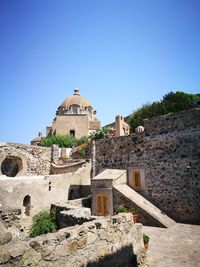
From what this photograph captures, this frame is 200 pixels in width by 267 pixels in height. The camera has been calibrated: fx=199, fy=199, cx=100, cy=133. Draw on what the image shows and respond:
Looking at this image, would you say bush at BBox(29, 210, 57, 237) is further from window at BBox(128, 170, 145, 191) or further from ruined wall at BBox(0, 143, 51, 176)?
window at BBox(128, 170, 145, 191)

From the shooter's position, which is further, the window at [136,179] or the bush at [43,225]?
the window at [136,179]

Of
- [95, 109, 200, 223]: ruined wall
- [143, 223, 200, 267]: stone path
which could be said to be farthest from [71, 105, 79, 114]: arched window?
[143, 223, 200, 267]: stone path

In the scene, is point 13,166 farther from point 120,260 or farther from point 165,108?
point 165,108

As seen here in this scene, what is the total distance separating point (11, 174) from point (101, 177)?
325 inches

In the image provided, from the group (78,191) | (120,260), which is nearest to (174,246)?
(120,260)

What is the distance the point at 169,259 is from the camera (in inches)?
284

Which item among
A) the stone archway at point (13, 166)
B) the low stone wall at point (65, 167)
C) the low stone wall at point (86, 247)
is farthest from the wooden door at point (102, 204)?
the stone archway at point (13, 166)

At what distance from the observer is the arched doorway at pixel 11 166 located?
1599cm

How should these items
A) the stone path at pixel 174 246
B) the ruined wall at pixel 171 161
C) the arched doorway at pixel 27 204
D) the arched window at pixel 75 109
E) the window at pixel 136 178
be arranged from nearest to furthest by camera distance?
1. the stone path at pixel 174 246
2. the arched doorway at pixel 27 204
3. the ruined wall at pixel 171 161
4. the window at pixel 136 178
5. the arched window at pixel 75 109

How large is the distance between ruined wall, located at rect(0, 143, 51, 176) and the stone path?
33.7 ft

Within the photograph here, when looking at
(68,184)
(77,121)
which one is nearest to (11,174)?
(68,184)

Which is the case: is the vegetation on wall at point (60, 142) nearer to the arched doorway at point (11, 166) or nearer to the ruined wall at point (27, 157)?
the ruined wall at point (27, 157)

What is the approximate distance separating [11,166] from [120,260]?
13.7m

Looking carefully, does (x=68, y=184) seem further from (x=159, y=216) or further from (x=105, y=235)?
(x=105, y=235)
